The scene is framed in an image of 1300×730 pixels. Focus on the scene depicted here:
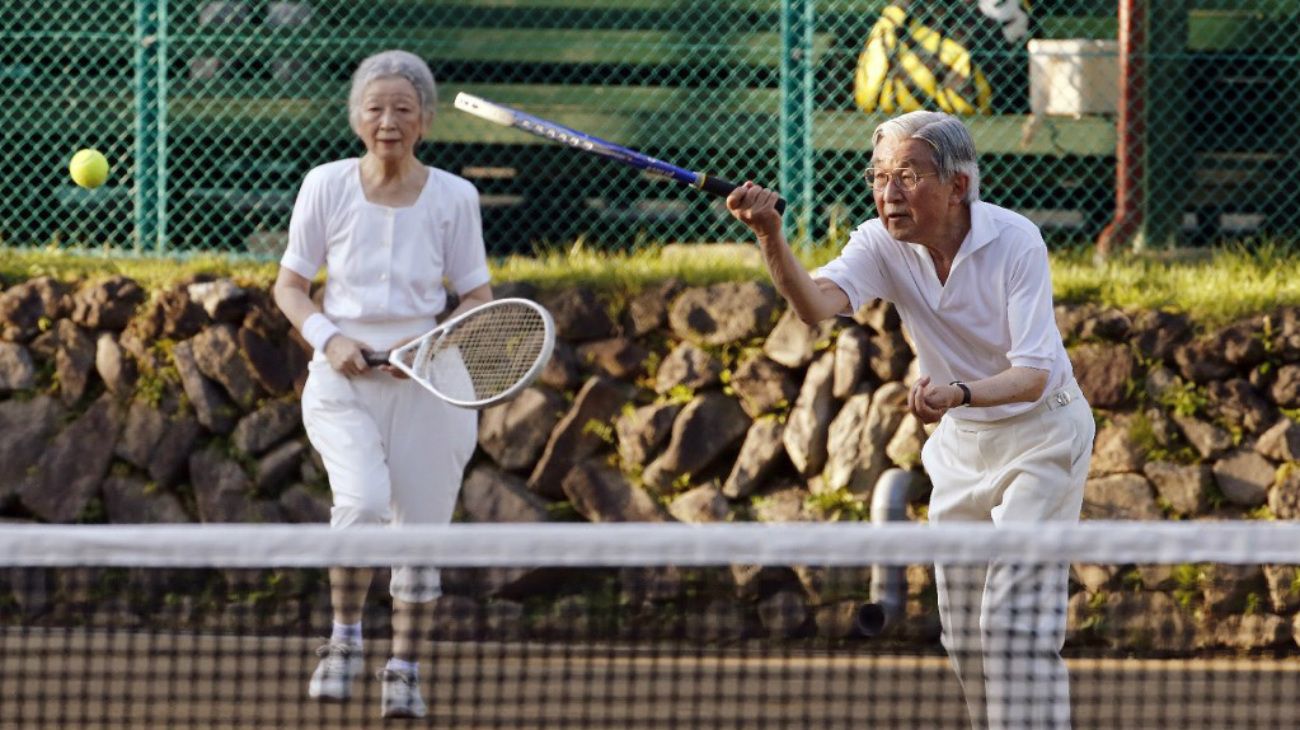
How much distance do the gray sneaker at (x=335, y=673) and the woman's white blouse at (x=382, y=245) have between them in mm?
822

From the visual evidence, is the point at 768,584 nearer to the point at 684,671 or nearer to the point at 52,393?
the point at 684,671

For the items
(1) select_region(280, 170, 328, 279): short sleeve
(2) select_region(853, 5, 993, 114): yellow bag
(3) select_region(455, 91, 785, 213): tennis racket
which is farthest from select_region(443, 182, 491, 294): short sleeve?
(2) select_region(853, 5, 993, 114): yellow bag

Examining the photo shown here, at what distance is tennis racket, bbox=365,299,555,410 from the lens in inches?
207

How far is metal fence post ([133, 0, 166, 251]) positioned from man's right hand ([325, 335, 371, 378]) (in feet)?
9.21

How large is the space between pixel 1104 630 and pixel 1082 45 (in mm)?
2182

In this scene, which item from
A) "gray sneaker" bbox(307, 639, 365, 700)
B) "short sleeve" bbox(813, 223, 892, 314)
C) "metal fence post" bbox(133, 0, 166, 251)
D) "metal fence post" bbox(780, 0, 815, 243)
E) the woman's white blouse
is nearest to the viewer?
"short sleeve" bbox(813, 223, 892, 314)

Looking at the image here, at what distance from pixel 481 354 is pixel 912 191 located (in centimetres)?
166

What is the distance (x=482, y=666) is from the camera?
589 centimetres

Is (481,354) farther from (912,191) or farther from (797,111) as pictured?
(797,111)

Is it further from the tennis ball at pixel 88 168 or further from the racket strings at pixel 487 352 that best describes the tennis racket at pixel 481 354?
the tennis ball at pixel 88 168

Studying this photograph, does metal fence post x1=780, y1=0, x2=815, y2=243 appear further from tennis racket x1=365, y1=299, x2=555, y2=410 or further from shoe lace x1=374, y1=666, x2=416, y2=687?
shoe lace x1=374, y1=666, x2=416, y2=687

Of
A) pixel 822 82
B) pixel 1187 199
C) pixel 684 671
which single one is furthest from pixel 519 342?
pixel 1187 199

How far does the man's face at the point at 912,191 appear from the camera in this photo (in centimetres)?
415

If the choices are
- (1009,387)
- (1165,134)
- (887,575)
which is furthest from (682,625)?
(1009,387)
